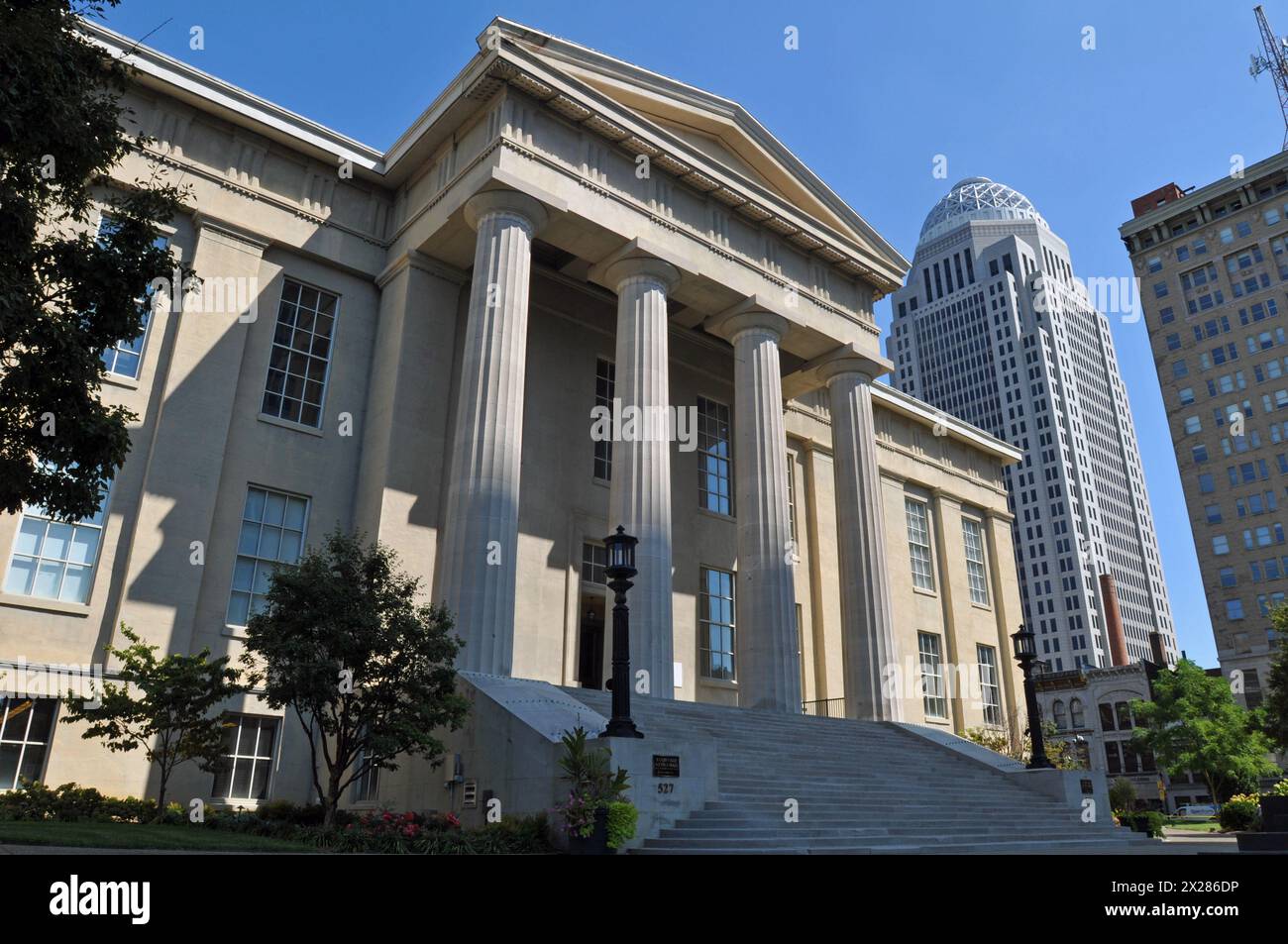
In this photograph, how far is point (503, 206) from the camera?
2294 centimetres

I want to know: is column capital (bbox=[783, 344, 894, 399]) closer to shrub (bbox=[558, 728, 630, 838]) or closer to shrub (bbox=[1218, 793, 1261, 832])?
shrub (bbox=[1218, 793, 1261, 832])

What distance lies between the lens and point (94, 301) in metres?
11.5

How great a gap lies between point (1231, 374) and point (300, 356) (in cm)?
9134

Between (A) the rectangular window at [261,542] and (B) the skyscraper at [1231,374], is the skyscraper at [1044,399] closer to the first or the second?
(B) the skyscraper at [1231,374]

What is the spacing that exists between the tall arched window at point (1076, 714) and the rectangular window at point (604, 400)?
76158 mm

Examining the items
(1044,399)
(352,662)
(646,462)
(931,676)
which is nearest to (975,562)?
(931,676)

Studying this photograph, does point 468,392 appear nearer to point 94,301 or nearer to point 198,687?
point 198,687

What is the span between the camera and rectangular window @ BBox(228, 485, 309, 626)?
2173 centimetres

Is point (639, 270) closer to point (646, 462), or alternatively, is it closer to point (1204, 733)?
point (646, 462)

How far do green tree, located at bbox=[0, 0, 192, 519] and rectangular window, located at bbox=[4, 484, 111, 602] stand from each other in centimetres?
899

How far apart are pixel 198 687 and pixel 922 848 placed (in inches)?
535

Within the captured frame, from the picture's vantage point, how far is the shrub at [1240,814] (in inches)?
1046

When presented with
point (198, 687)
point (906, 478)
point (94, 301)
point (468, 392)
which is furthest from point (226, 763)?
point (906, 478)

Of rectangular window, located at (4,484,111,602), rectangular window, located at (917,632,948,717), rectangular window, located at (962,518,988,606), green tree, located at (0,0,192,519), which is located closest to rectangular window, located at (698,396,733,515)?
rectangular window, located at (917,632,948,717)
